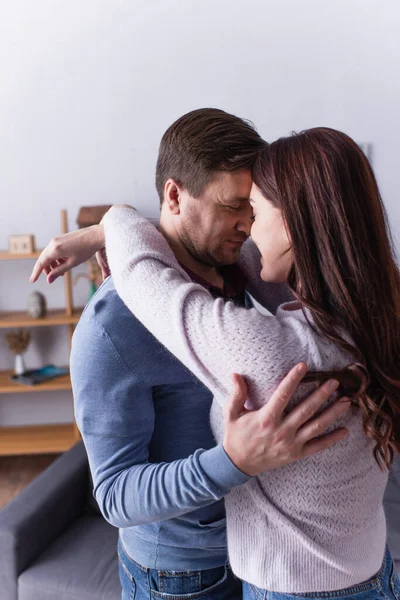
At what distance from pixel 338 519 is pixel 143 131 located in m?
2.97

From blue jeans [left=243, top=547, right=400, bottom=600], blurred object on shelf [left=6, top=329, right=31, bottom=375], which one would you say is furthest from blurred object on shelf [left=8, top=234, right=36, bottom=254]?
blue jeans [left=243, top=547, right=400, bottom=600]

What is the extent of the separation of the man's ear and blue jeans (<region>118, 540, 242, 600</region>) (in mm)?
646

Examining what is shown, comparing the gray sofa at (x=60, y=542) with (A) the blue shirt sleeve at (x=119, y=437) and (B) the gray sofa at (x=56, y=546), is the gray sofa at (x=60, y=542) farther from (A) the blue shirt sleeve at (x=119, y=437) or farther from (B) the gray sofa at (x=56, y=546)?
(A) the blue shirt sleeve at (x=119, y=437)

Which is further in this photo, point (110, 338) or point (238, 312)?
point (110, 338)

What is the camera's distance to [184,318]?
31.8 inches

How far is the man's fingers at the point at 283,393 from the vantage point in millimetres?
738

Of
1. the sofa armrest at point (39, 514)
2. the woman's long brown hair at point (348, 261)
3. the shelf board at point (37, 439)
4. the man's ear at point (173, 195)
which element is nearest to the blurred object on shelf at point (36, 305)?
the shelf board at point (37, 439)

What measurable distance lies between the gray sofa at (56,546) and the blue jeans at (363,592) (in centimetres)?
124

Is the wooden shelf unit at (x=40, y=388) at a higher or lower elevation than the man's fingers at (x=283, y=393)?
lower

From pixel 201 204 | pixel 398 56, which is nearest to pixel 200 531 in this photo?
pixel 201 204

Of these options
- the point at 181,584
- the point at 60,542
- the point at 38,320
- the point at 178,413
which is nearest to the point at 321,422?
the point at 178,413

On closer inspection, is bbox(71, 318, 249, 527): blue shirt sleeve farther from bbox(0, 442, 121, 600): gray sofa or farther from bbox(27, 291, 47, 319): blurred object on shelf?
bbox(27, 291, 47, 319): blurred object on shelf

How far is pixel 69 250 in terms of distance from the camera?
1223 mm

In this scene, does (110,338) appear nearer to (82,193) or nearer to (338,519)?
(338,519)
